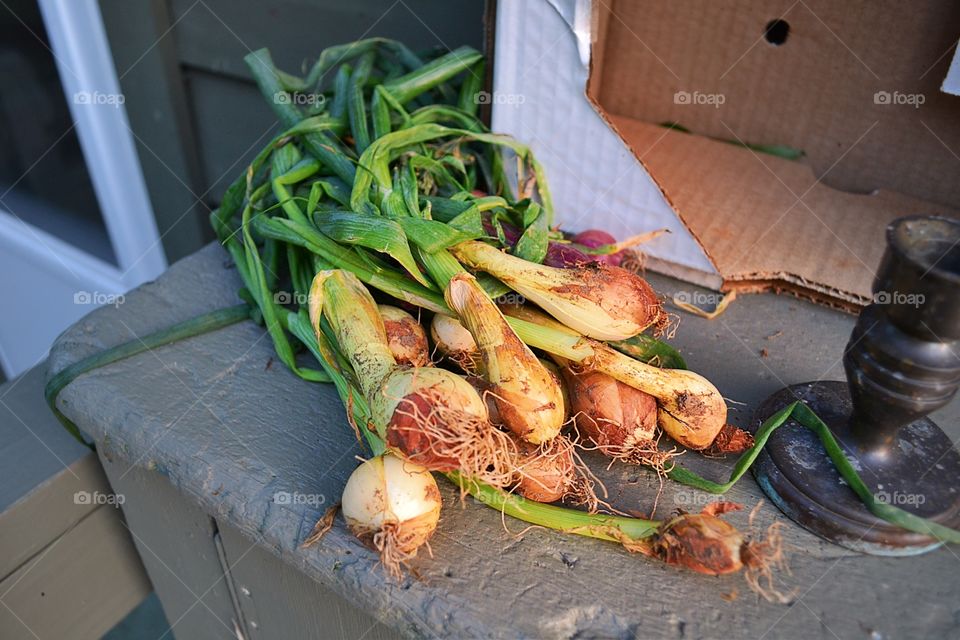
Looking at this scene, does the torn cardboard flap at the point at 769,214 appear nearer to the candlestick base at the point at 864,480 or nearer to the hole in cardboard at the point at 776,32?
the hole in cardboard at the point at 776,32

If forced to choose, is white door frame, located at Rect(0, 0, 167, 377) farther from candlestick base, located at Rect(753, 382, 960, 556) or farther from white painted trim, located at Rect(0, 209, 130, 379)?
candlestick base, located at Rect(753, 382, 960, 556)

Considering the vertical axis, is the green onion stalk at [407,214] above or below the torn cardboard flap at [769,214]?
above

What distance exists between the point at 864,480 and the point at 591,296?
0.43m

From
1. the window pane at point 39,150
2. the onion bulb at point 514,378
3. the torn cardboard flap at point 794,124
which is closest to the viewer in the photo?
the onion bulb at point 514,378

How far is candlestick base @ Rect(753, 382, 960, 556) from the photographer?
0.90m

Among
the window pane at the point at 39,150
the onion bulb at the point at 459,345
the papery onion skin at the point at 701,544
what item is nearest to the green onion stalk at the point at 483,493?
the papery onion skin at the point at 701,544

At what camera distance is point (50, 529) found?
1.34 m

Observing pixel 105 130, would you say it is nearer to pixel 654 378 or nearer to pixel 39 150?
pixel 39 150

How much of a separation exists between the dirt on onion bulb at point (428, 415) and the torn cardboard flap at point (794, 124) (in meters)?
0.67

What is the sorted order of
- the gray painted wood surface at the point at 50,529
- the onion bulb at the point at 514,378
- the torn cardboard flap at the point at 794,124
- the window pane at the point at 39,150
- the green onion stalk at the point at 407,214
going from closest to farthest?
the onion bulb at the point at 514,378 → the green onion stalk at the point at 407,214 → the gray painted wood surface at the point at 50,529 → the torn cardboard flap at the point at 794,124 → the window pane at the point at 39,150

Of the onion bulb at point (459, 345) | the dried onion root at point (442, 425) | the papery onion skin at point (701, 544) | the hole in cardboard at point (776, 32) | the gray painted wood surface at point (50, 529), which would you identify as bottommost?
the gray painted wood surface at point (50, 529)

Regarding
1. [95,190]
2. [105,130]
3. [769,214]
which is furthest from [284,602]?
[95,190]

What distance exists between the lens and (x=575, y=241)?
140 centimetres

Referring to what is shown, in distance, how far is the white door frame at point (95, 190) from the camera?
2.30 meters
